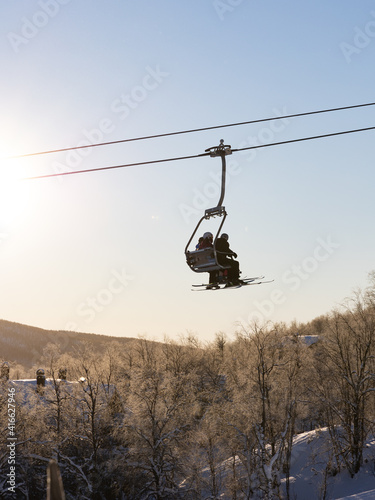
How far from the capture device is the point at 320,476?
4159cm

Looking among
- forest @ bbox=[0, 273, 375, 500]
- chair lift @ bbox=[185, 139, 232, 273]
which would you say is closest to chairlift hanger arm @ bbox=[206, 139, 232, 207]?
chair lift @ bbox=[185, 139, 232, 273]

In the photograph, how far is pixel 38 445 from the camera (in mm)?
40000

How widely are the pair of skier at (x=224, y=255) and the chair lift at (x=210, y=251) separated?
189 mm

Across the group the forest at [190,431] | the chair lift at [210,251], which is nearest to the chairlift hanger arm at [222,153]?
the chair lift at [210,251]

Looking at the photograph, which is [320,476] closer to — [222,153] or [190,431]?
[190,431]

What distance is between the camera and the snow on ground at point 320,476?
38.5 m

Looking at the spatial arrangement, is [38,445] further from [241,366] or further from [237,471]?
[241,366]

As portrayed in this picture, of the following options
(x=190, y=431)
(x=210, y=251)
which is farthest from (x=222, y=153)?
(x=190, y=431)

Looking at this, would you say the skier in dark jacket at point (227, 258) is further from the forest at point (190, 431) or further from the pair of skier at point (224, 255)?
the forest at point (190, 431)

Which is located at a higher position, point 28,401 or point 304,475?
point 28,401

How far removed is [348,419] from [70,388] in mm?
28015

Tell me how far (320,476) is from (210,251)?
118 ft

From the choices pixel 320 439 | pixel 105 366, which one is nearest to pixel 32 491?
pixel 105 366

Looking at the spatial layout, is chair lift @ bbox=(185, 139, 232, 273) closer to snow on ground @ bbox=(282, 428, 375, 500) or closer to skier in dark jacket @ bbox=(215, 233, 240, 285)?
skier in dark jacket @ bbox=(215, 233, 240, 285)
